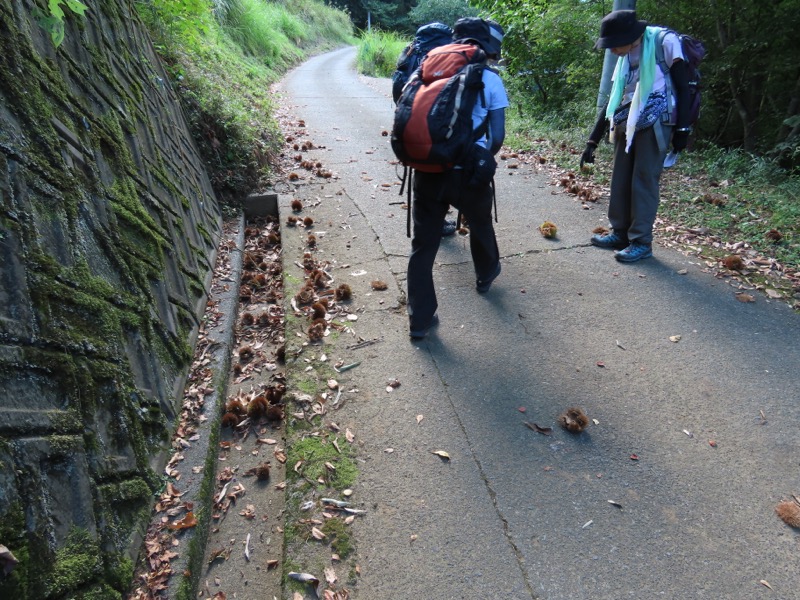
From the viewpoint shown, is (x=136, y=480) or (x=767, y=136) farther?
(x=767, y=136)

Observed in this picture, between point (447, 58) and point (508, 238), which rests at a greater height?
point (447, 58)

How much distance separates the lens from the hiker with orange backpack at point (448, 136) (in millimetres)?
3438

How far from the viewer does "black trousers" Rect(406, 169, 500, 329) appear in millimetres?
3760

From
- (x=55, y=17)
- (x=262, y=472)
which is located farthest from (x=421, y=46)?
(x=262, y=472)

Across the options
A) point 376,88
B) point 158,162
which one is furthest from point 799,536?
point 376,88

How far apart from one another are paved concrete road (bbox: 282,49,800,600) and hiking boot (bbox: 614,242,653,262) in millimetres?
98

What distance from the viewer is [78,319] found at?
253 centimetres

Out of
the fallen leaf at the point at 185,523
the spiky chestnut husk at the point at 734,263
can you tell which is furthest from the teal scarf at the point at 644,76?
the fallen leaf at the point at 185,523

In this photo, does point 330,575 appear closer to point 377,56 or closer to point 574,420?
point 574,420

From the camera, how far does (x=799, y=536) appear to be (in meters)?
2.56

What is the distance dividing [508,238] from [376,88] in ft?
45.1

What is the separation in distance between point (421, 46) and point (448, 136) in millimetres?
1955

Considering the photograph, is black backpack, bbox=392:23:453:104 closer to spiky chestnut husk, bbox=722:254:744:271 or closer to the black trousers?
the black trousers

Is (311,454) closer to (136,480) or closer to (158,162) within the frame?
(136,480)
